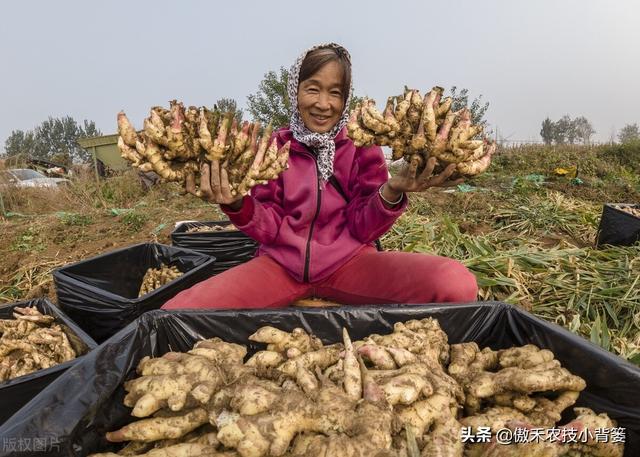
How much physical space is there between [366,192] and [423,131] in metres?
0.92

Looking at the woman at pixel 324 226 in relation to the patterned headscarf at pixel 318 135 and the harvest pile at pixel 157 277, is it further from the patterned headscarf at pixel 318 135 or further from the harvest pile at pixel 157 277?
the harvest pile at pixel 157 277

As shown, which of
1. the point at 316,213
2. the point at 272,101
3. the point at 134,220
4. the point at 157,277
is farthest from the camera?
the point at 272,101

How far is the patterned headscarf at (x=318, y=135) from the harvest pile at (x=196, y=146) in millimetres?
627

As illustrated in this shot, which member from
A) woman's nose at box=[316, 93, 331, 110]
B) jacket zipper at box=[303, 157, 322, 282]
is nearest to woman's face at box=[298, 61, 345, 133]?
woman's nose at box=[316, 93, 331, 110]

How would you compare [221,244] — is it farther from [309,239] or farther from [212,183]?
[212,183]

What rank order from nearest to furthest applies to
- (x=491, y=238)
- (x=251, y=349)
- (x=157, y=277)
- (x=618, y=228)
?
(x=251, y=349), (x=157, y=277), (x=618, y=228), (x=491, y=238)

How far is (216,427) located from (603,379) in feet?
4.01

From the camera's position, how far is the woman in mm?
2033

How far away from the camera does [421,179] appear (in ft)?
5.47

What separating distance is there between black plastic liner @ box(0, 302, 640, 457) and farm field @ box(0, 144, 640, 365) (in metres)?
0.73

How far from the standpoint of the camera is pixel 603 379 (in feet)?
4.21

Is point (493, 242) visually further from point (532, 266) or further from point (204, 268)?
point (204, 268)

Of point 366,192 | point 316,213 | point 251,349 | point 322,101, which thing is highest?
point 322,101

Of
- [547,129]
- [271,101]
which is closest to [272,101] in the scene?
[271,101]
